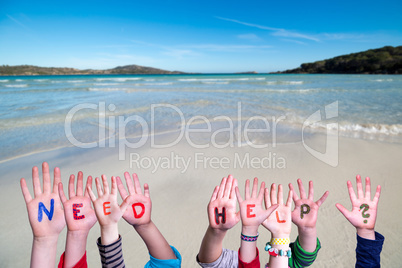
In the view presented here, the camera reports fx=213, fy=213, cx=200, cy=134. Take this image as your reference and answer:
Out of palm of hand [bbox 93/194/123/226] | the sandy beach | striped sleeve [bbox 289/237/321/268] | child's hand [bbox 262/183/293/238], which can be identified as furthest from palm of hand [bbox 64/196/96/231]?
striped sleeve [bbox 289/237/321/268]

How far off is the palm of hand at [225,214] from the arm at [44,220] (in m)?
0.96

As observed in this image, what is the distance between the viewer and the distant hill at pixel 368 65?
5638 cm

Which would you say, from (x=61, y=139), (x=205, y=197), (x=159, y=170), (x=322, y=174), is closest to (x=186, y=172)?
(x=159, y=170)

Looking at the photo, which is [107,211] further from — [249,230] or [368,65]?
[368,65]

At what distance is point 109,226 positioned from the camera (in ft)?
4.42

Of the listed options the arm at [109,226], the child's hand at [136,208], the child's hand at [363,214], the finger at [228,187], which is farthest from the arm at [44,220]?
the child's hand at [363,214]

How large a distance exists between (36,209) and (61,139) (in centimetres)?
474

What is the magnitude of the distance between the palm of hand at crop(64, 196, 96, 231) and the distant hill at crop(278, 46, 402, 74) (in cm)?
7003

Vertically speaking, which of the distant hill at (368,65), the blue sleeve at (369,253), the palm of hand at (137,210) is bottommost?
the blue sleeve at (369,253)

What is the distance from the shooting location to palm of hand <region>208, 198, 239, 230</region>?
1.36 meters

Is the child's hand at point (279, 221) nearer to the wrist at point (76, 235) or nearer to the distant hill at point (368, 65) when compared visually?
the wrist at point (76, 235)

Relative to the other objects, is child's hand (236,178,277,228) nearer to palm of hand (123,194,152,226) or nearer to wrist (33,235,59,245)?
palm of hand (123,194,152,226)

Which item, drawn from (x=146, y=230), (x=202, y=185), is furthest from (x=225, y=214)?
(x=202, y=185)

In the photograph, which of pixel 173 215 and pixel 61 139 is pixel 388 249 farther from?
pixel 61 139
